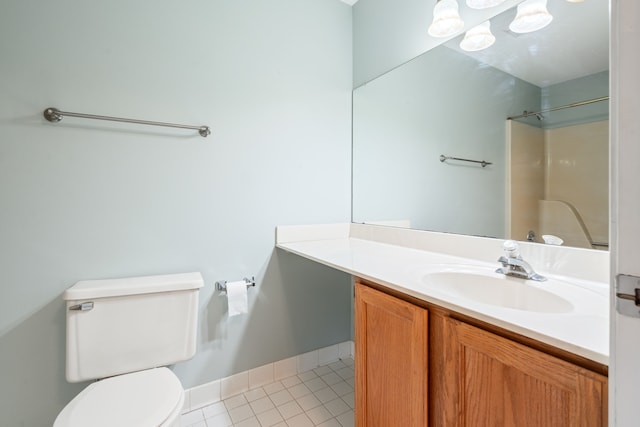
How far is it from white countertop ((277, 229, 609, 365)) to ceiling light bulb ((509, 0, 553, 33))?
989 millimetres

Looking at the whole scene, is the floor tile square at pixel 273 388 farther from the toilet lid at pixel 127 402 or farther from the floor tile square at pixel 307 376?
the toilet lid at pixel 127 402

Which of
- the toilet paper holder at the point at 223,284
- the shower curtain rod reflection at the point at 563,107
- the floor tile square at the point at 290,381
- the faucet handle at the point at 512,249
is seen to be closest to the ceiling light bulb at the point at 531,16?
the shower curtain rod reflection at the point at 563,107

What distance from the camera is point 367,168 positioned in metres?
2.06

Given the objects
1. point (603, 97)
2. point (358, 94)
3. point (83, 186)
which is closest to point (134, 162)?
point (83, 186)

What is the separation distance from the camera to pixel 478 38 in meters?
1.37

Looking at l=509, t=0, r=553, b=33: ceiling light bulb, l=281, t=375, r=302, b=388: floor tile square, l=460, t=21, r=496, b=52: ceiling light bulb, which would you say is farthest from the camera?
l=281, t=375, r=302, b=388: floor tile square

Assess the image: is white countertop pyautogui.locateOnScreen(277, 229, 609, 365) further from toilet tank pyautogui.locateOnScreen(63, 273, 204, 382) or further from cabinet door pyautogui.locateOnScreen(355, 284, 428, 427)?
toilet tank pyautogui.locateOnScreen(63, 273, 204, 382)

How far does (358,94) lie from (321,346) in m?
1.78

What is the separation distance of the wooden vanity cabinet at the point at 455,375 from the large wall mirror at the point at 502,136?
2.02 feet

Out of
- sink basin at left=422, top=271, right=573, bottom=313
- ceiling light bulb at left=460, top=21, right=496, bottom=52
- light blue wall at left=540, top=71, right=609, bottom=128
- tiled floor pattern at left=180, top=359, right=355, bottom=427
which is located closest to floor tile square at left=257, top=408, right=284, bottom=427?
tiled floor pattern at left=180, top=359, right=355, bottom=427

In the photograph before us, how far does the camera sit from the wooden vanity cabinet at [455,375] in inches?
24.5

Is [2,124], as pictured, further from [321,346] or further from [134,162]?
[321,346]

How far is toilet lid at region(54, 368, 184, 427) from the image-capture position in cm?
95

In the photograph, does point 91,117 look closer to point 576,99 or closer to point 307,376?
point 307,376
